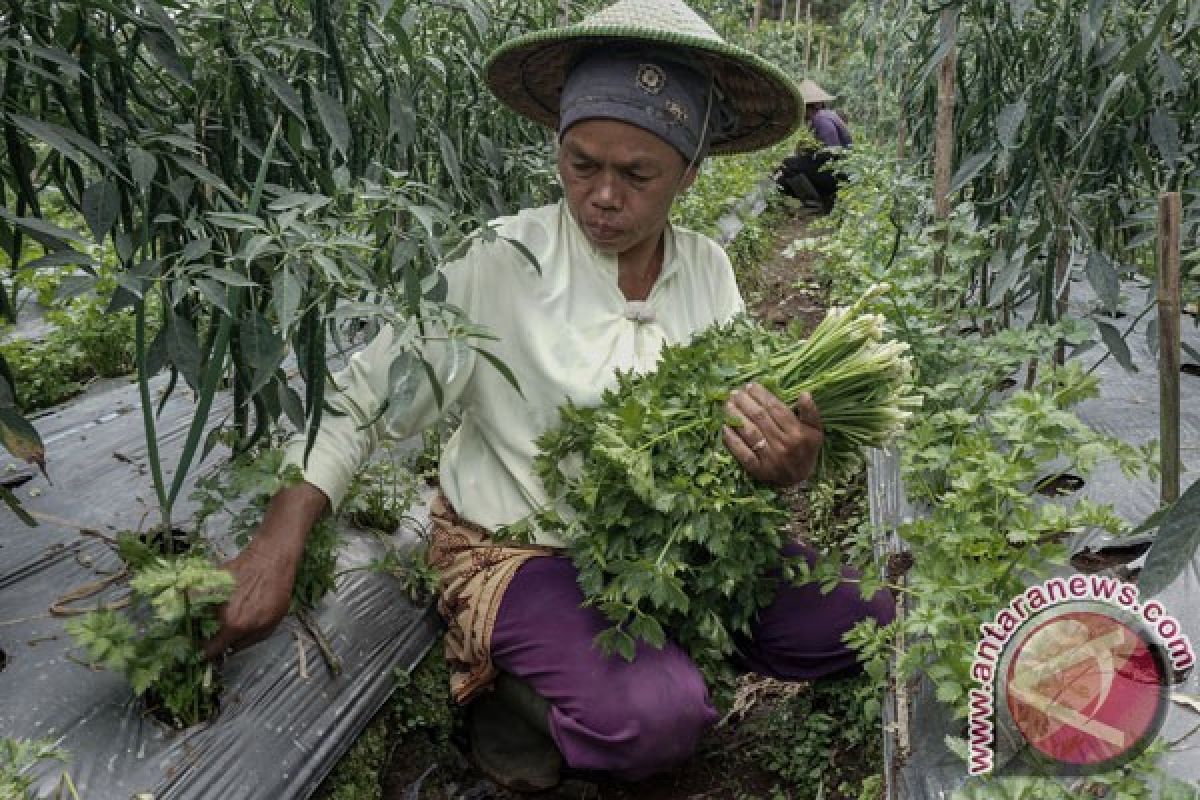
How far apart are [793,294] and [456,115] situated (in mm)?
3459

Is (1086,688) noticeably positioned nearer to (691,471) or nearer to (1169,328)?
(1169,328)

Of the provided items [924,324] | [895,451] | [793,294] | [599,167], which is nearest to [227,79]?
[599,167]

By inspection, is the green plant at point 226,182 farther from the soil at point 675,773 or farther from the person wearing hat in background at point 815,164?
the person wearing hat in background at point 815,164

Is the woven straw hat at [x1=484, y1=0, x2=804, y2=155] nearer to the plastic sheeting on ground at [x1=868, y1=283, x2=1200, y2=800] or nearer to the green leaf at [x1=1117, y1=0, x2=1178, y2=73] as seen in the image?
the green leaf at [x1=1117, y1=0, x2=1178, y2=73]

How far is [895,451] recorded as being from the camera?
263 cm

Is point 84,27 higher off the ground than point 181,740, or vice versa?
point 84,27

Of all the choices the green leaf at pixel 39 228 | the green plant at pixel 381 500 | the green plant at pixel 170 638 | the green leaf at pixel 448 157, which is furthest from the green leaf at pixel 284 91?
the green plant at pixel 381 500

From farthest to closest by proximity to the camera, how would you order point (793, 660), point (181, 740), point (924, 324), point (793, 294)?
point (793, 294), point (924, 324), point (793, 660), point (181, 740)

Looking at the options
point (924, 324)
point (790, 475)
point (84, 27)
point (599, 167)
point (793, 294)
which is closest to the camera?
point (84, 27)

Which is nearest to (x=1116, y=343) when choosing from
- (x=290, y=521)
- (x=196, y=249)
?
(x=290, y=521)

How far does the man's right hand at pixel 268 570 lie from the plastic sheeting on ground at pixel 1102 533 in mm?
953

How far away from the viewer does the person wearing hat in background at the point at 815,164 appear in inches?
331

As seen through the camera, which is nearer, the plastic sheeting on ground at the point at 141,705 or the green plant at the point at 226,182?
the green plant at the point at 226,182

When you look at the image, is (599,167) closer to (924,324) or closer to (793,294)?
(924,324)
